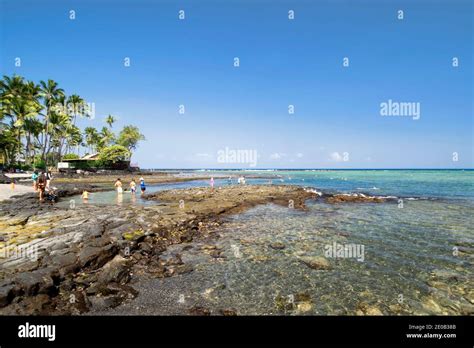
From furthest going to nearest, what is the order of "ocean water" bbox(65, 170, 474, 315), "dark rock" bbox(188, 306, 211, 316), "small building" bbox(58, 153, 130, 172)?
"small building" bbox(58, 153, 130, 172)
"ocean water" bbox(65, 170, 474, 315)
"dark rock" bbox(188, 306, 211, 316)

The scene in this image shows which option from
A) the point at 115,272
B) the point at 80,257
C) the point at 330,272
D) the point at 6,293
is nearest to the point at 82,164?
the point at 80,257

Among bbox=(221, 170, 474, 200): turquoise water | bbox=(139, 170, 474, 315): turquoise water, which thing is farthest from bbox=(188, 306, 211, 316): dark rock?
bbox=(221, 170, 474, 200): turquoise water

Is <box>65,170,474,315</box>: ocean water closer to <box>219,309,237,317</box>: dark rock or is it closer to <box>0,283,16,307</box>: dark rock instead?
<box>219,309,237,317</box>: dark rock

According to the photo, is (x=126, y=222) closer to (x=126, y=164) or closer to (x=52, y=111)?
(x=52, y=111)

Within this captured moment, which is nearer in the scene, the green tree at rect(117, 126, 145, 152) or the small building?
the small building

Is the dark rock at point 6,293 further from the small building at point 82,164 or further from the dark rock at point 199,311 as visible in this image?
the small building at point 82,164

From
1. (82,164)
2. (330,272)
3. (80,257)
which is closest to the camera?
(80,257)

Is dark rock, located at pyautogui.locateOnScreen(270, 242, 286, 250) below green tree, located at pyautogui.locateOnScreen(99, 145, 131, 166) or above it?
below

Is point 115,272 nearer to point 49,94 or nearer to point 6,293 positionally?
point 6,293

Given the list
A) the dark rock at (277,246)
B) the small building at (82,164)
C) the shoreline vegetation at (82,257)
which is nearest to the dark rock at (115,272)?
the shoreline vegetation at (82,257)
